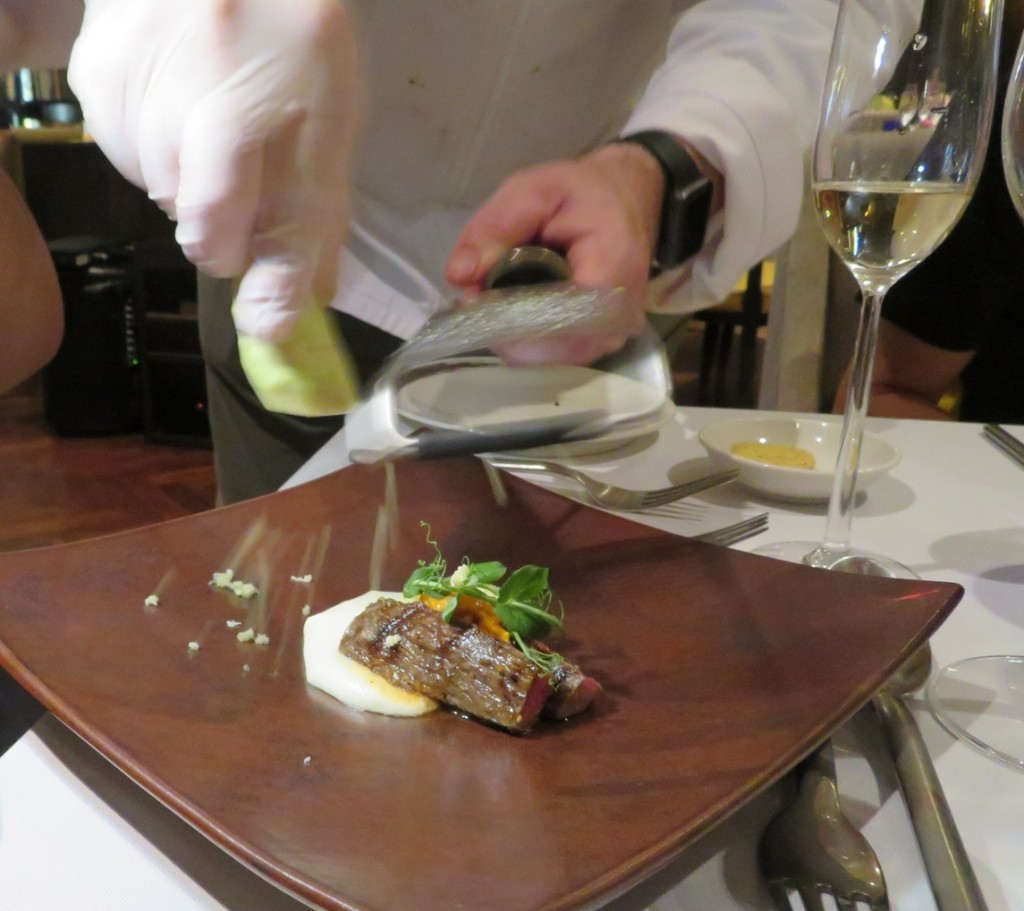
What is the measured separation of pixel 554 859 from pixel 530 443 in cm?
35

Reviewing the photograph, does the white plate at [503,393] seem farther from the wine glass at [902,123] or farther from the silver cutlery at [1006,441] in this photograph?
the silver cutlery at [1006,441]

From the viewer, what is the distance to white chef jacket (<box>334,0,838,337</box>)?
2.52ft

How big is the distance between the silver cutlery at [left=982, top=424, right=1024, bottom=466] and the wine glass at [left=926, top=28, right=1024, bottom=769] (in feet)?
1.42

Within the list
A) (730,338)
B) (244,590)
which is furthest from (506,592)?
(730,338)

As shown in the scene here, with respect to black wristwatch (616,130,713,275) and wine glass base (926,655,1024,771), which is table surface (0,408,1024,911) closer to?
wine glass base (926,655,1024,771)

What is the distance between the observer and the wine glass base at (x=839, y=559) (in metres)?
0.64

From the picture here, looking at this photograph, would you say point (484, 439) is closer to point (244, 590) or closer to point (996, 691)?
point (244, 590)

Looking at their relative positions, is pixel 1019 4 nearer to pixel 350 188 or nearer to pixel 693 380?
pixel 350 188

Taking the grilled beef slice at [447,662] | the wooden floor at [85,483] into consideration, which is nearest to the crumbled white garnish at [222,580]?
the grilled beef slice at [447,662]

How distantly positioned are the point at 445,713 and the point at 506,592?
80 millimetres

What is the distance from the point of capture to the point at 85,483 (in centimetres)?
259

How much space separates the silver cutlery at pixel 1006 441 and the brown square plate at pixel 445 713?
459mm

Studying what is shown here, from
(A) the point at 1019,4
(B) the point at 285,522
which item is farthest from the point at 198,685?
(A) the point at 1019,4

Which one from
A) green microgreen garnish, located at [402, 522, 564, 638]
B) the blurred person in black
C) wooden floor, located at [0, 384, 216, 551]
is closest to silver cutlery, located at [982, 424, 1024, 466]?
the blurred person in black
